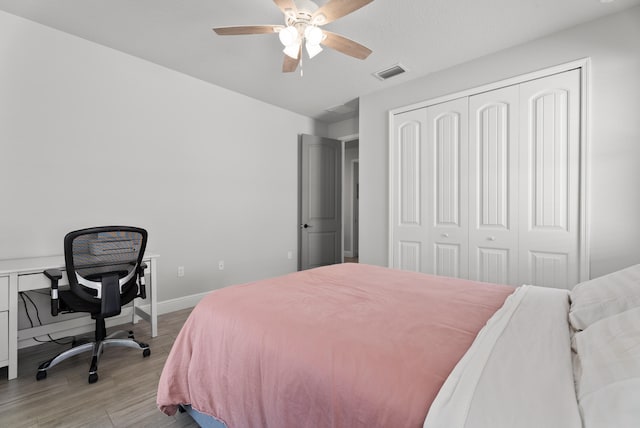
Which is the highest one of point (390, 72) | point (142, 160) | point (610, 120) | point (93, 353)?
point (390, 72)

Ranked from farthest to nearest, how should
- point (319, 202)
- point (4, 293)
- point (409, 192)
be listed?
point (319, 202) < point (409, 192) < point (4, 293)

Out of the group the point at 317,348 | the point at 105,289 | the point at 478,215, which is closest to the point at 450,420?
the point at 317,348

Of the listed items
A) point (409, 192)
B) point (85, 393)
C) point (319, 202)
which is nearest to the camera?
point (85, 393)

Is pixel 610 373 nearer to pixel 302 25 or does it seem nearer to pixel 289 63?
pixel 302 25

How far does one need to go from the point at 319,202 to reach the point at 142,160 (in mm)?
2503

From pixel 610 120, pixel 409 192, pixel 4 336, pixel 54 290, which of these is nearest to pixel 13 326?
pixel 4 336

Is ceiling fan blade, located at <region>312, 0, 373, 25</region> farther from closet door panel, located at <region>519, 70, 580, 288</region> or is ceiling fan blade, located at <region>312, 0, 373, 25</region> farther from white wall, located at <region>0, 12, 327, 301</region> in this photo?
Answer: white wall, located at <region>0, 12, 327, 301</region>

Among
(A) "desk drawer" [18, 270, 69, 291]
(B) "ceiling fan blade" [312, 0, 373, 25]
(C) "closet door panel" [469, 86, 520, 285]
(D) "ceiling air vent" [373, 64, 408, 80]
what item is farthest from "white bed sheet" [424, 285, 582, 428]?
(D) "ceiling air vent" [373, 64, 408, 80]

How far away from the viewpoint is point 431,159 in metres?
3.22

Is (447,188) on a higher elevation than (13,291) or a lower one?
higher

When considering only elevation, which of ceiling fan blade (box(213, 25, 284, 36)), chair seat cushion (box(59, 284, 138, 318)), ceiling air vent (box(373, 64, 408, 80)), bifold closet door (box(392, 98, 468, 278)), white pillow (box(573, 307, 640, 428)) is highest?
ceiling air vent (box(373, 64, 408, 80))

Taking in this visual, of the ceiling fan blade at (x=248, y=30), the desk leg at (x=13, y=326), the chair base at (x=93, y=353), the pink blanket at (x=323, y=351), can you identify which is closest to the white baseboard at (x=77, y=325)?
the chair base at (x=93, y=353)

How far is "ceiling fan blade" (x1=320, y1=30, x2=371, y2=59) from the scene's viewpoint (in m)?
2.07

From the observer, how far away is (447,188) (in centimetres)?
312
